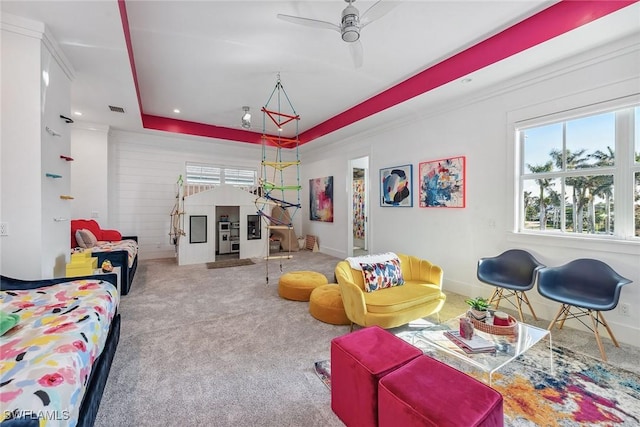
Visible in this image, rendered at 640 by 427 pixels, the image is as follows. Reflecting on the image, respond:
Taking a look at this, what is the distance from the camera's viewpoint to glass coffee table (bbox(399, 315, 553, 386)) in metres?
1.75

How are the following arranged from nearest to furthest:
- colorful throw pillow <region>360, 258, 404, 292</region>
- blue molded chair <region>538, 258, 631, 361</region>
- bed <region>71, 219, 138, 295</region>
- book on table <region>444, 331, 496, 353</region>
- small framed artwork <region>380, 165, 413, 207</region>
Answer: book on table <region>444, 331, 496, 353</region> < blue molded chair <region>538, 258, 631, 361</region> < colorful throw pillow <region>360, 258, 404, 292</region> < bed <region>71, 219, 138, 295</region> < small framed artwork <region>380, 165, 413, 207</region>

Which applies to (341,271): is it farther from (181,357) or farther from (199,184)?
(199,184)

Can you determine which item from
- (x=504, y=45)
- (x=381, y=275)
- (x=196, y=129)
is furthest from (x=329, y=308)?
(x=196, y=129)

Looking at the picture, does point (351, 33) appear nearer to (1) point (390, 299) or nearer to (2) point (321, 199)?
(1) point (390, 299)

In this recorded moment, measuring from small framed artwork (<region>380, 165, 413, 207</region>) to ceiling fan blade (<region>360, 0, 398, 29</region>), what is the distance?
9.26 ft

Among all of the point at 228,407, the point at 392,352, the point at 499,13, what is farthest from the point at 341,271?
the point at 499,13

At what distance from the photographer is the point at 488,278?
3.22 m

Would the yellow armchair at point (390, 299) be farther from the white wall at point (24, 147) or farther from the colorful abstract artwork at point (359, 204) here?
the colorful abstract artwork at point (359, 204)

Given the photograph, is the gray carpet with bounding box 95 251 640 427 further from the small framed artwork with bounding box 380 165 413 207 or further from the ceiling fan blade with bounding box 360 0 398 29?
the ceiling fan blade with bounding box 360 0 398 29

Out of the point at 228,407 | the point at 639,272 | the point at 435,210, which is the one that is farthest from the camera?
the point at 435,210

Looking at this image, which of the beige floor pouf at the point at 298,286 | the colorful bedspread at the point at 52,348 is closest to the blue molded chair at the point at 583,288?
the beige floor pouf at the point at 298,286

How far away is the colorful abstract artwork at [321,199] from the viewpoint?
698cm

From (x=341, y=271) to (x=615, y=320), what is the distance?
2778 millimetres

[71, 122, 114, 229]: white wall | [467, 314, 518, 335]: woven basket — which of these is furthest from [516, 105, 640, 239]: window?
[71, 122, 114, 229]: white wall
